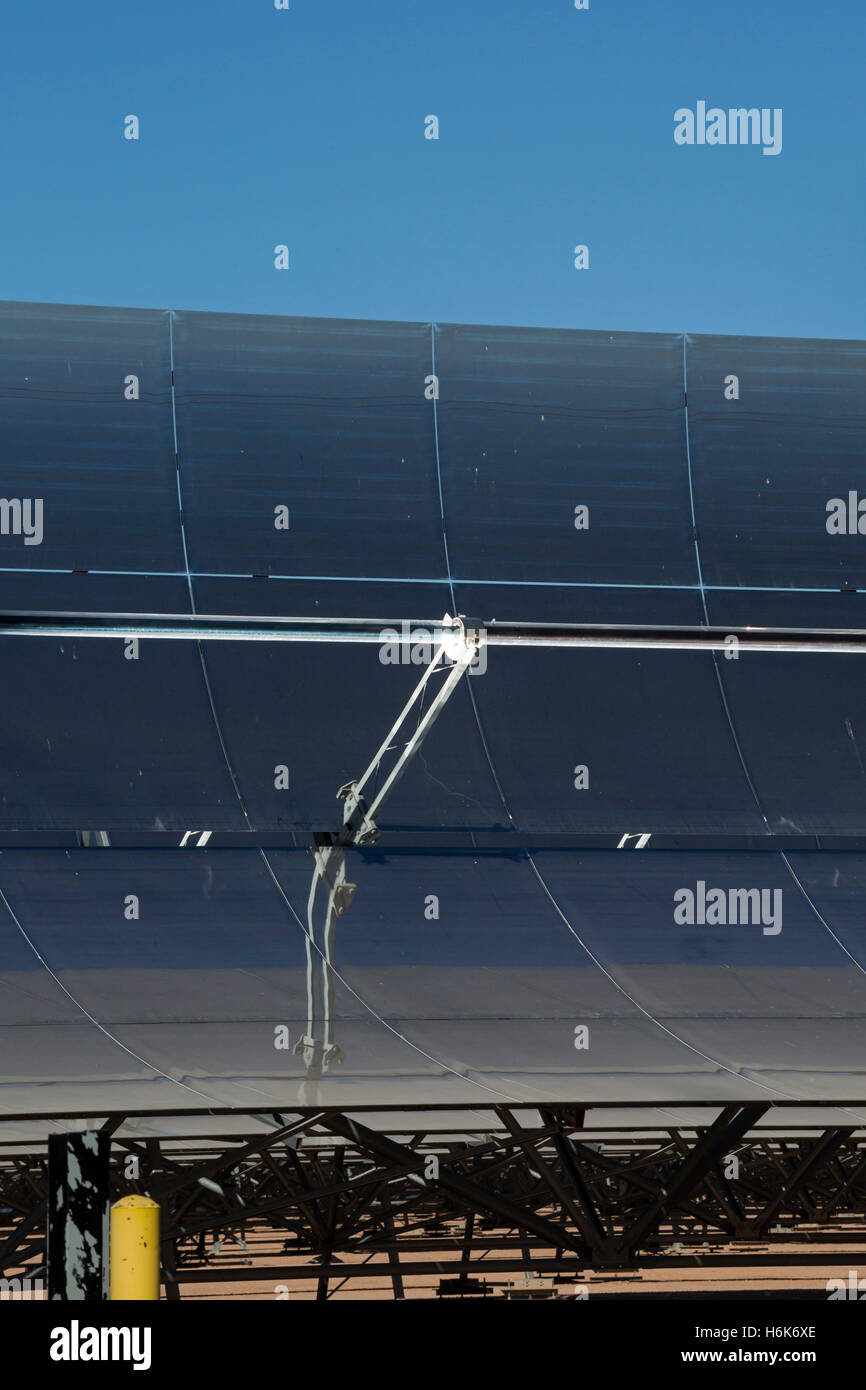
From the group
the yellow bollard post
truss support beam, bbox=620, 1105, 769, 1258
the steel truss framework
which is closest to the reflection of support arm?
the steel truss framework

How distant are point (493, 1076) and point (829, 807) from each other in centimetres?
592

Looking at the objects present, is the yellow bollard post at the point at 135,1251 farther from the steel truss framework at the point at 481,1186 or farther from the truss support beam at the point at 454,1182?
the truss support beam at the point at 454,1182

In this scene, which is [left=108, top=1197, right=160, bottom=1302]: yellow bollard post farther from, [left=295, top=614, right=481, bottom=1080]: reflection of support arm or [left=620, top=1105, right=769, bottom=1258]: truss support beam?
[left=620, top=1105, right=769, bottom=1258]: truss support beam

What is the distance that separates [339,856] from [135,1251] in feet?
21.7

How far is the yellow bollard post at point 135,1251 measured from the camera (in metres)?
5.91

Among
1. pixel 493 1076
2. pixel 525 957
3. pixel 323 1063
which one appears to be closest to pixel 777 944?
pixel 525 957

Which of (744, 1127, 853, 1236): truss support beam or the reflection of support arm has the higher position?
the reflection of support arm

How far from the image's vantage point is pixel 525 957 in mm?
12016

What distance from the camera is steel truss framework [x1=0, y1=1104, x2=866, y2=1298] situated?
11.7 metres

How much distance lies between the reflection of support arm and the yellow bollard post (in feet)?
13.5

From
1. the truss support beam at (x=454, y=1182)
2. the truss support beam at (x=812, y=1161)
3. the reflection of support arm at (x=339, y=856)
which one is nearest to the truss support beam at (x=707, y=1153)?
the truss support beam at (x=454, y=1182)

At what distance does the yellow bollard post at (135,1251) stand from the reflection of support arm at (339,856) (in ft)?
13.5

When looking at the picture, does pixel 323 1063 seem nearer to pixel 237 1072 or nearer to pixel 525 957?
pixel 237 1072

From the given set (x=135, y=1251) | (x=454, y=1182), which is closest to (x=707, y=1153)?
(x=454, y=1182)
